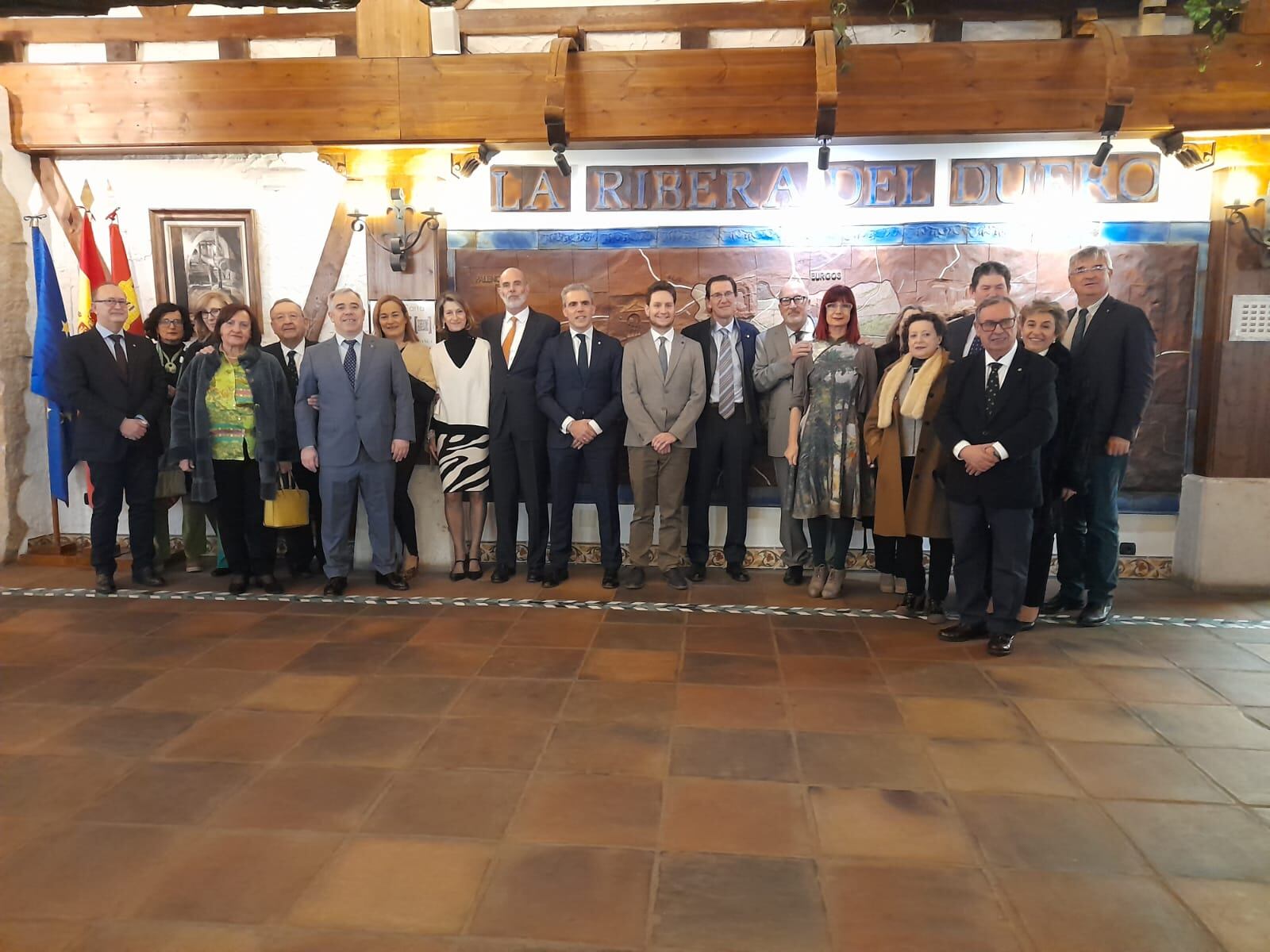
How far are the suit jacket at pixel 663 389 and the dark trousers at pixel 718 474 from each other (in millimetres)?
169

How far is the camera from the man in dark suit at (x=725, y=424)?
486 centimetres

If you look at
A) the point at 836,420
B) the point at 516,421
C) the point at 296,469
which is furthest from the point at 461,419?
the point at 836,420

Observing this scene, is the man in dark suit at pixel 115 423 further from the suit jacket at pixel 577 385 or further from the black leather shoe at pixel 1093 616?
the black leather shoe at pixel 1093 616

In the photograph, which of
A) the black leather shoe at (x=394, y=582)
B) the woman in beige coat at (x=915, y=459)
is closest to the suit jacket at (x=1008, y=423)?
the woman in beige coat at (x=915, y=459)

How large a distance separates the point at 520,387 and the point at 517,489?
1.97 ft

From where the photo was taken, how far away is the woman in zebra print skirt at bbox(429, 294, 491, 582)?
4941 millimetres

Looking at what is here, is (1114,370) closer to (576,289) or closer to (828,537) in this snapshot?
(828,537)

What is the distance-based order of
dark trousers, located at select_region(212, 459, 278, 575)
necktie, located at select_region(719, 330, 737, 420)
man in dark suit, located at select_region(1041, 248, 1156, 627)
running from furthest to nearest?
necktie, located at select_region(719, 330, 737, 420)
dark trousers, located at select_region(212, 459, 278, 575)
man in dark suit, located at select_region(1041, 248, 1156, 627)

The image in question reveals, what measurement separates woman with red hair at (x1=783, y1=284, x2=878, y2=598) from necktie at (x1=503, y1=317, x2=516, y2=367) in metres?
1.65

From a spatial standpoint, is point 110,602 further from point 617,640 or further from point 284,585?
point 617,640

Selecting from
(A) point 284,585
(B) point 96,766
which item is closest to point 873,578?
(A) point 284,585

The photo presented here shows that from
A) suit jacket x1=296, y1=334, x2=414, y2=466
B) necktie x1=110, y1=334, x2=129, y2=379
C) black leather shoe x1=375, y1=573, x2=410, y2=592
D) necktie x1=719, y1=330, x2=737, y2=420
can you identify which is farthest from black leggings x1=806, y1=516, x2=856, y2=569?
necktie x1=110, y1=334, x2=129, y2=379

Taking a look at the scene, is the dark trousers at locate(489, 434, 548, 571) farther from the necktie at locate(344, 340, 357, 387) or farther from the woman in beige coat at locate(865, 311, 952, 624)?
the woman in beige coat at locate(865, 311, 952, 624)

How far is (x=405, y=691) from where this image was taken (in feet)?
10.9
